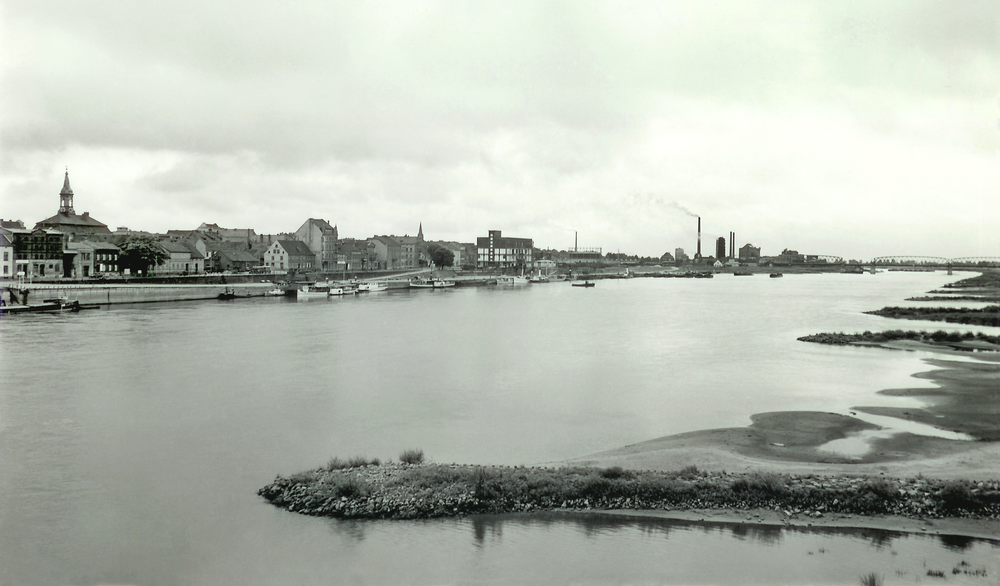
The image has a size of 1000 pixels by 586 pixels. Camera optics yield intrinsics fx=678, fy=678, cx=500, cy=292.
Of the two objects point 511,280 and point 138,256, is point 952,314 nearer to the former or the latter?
point 138,256

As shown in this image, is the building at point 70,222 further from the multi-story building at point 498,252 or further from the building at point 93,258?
the multi-story building at point 498,252

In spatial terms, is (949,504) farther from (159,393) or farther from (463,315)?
(463,315)

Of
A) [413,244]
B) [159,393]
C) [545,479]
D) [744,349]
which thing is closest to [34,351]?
[159,393]

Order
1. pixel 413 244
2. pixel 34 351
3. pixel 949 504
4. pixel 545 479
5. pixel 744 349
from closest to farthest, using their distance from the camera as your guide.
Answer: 1. pixel 949 504
2. pixel 545 479
3. pixel 34 351
4. pixel 744 349
5. pixel 413 244

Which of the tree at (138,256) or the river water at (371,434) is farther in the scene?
the tree at (138,256)

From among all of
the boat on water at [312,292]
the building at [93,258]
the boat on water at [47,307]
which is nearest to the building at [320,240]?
the boat on water at [312,292]

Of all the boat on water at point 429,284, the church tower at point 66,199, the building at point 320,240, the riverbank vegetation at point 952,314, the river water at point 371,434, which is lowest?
the river water at point 371,434

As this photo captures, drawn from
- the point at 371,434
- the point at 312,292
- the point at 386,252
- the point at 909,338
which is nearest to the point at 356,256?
the point at 386,252
